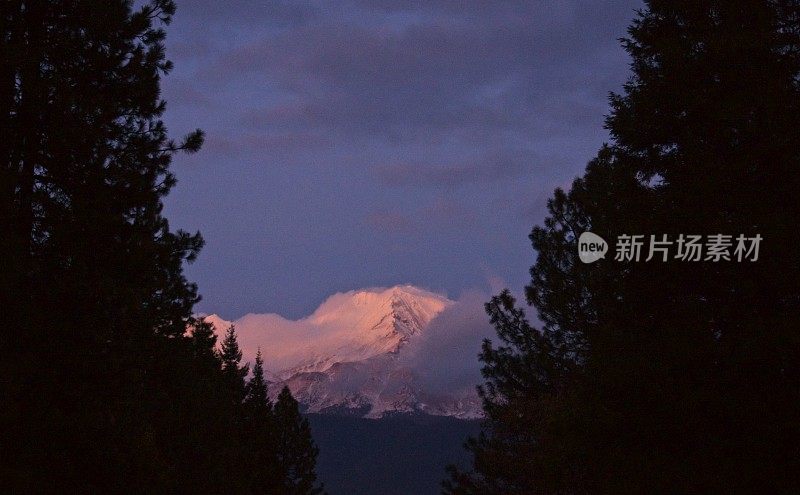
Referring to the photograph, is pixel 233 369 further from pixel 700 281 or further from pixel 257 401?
pixel 700 281

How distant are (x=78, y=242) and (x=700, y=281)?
952 centimetres

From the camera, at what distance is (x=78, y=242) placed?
1208cm

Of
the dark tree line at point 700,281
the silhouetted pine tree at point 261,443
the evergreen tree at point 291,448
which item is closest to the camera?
the dark tree line at point 700,281

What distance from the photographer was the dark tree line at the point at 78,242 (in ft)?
37.4

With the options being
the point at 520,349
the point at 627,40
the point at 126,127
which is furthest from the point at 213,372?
the point at 627,40

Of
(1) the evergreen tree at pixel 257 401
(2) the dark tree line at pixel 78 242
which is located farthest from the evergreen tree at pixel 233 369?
(2) the dark tree line at pixel 78 242

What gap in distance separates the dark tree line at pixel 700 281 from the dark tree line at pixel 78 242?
22.3 ft

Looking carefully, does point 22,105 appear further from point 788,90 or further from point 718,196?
point 788,90

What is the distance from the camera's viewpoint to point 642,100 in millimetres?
13172

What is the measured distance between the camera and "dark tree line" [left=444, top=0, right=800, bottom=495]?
1106cm

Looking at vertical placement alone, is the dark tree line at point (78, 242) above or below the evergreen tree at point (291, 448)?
above

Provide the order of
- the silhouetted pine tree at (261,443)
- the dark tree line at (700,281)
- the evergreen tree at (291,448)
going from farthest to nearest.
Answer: the evergreen tree at (291,448) → the silhouetted pine tree at (261,443) → the dark tree line at (700,281)

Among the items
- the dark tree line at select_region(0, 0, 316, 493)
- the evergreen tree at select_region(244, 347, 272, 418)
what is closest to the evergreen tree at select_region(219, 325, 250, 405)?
the evergreen tree at select_region(244, 347, 272, 418)

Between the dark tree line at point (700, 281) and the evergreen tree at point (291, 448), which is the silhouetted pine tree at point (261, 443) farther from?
the dark tree line at point (700, 281)
